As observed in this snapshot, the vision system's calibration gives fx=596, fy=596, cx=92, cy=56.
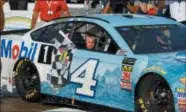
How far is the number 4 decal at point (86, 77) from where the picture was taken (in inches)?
312

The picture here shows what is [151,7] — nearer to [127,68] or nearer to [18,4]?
[18,4]

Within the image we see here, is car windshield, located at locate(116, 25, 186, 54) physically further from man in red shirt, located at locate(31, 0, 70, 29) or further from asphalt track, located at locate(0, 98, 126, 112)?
man in red shirt, located at locate(31, 0, 70, 29)

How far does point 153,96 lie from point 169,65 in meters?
0.49

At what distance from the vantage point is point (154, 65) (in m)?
7.07

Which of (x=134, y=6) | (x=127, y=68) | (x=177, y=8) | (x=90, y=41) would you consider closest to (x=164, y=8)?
(x=177, y=8)

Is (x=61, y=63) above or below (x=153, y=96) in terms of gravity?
above

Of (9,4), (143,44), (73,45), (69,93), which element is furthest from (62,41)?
(9,4)

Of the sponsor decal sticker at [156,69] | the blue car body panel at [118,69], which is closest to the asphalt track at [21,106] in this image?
the blue car body panel at [118,69]

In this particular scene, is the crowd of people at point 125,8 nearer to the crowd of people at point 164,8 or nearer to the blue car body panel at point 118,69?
the crowd of people at point 164,8

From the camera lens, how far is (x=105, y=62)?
304 inches

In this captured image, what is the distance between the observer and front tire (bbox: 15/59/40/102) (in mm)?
9039

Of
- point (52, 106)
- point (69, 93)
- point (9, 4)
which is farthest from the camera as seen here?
point (9, 4)

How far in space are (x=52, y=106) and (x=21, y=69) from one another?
0.81m

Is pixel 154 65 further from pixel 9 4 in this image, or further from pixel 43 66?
pixel 9 4
